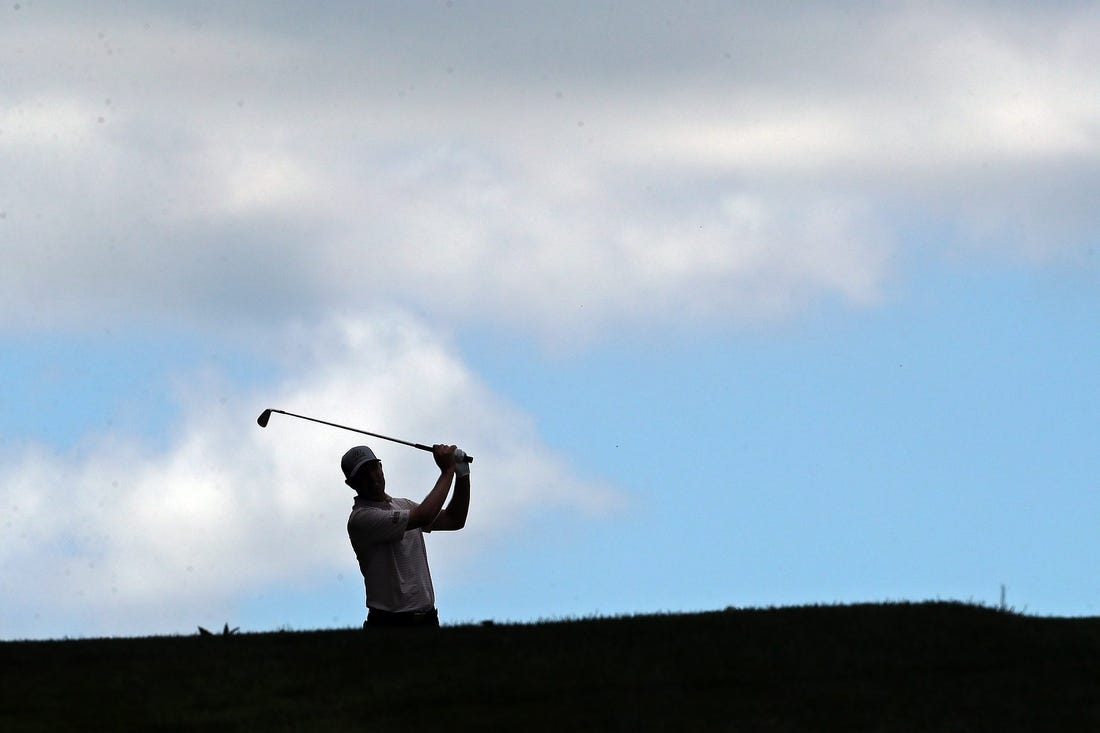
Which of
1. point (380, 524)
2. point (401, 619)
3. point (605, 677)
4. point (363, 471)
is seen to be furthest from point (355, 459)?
point (605, 677)

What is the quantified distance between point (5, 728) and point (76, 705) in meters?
0.72

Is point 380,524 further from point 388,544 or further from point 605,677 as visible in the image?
point 605,677

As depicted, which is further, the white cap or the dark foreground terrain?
the white cap

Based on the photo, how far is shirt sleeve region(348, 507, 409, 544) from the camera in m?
16.2

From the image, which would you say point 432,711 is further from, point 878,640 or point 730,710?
point 878,640

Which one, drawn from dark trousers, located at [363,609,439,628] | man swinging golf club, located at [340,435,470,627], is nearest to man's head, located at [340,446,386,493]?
man swinging golf club, located at [340,435,470,627]

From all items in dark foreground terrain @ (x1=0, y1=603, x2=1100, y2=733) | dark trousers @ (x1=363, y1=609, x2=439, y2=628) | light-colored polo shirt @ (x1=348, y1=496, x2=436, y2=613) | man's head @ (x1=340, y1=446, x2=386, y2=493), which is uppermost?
man's head @ (x1=340, y1=446, x2=386, y2=493)

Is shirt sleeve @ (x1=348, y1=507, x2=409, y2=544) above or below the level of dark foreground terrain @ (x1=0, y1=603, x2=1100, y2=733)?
above

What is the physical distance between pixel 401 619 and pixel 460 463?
5.93 ft

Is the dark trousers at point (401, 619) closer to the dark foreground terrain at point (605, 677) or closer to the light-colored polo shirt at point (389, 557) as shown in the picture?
the light-colored polo shirt at point (389, 557)

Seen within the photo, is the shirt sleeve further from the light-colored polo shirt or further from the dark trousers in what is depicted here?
the dark trousers

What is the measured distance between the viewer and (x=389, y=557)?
16406mm

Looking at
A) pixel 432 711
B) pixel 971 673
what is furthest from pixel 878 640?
pixel 432 711

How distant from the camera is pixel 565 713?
12633 mm
